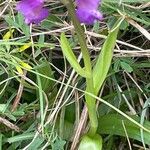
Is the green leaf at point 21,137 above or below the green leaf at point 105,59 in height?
below

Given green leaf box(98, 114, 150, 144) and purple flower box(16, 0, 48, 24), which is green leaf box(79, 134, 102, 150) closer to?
green leaf box(98, 114, 150, 144)

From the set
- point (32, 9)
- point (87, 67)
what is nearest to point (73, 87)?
point (87, 67)

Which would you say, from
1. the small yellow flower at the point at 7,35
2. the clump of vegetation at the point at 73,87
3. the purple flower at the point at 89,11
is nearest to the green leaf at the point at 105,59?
the clump of vegetation at the point at 73,87

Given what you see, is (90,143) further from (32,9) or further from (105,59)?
(32,9)

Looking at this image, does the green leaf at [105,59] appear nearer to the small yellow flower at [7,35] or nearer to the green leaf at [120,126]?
the green leaf at [120,126]

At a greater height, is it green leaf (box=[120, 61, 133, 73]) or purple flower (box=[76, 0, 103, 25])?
purple flower (box=[76, 0, 103, 25])

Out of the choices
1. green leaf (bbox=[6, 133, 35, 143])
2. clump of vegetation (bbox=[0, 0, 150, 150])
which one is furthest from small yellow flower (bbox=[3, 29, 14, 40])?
green leaf (bbox=[6, 133, 35, 143])

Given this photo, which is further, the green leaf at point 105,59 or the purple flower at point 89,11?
the green leaf at point 105,59
